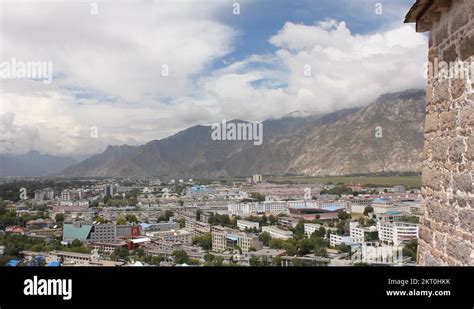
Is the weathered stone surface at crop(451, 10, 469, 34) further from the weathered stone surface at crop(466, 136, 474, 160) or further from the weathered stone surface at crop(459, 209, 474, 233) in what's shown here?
the weathered stone surface at crop(459, 209, 474, 233)

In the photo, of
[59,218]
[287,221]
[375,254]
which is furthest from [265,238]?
[59,218]

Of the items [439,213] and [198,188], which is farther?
[198,188]

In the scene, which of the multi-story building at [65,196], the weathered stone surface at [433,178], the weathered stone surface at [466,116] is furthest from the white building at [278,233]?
the multi-story building at [65,196]

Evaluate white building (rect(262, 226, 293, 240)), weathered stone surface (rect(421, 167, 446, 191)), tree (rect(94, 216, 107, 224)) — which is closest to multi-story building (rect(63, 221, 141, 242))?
tree (rect(94, 216, 107, 224))

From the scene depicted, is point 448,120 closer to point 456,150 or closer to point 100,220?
point 456,150

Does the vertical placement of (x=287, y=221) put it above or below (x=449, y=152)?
below
